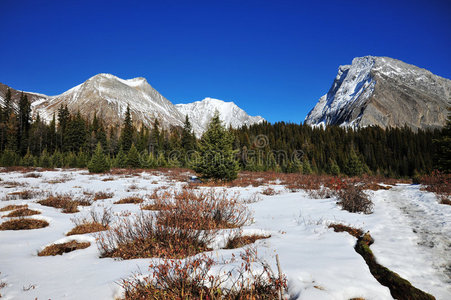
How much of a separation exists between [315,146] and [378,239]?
9455 cm

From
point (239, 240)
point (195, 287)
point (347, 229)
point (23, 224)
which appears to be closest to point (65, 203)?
point (23, 224)

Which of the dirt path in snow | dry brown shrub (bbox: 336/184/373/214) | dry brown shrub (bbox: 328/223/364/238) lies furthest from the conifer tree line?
the dirt path in snow

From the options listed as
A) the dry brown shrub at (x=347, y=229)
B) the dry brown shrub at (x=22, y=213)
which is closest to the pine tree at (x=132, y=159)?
the dry brown shrub at (x=22, y=213)

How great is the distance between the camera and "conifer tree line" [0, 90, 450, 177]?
2337cm

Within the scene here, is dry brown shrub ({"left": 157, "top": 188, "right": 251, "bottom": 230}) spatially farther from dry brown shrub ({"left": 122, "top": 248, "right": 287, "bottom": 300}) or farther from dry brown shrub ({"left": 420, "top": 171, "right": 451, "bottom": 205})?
dry brown shrub ({"left": 420, "top": 171, "right": 451, "bottom": 205})

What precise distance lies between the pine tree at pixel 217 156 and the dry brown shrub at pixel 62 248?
12.0 metres

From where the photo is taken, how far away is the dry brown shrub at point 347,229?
3.93m

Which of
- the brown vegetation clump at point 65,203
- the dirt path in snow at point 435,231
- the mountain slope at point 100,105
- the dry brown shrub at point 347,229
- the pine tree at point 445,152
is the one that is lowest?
the brown vegetation clump at point 65,203

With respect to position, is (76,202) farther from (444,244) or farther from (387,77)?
(387,77)

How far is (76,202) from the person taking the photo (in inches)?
293

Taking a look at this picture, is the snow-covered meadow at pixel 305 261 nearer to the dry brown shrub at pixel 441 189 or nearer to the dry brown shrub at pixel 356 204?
the dry brown shrub at pixel 356 204

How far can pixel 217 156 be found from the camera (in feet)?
51.8

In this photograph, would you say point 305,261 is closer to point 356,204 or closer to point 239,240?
point 239,240

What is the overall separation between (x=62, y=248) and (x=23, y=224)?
2559mm
